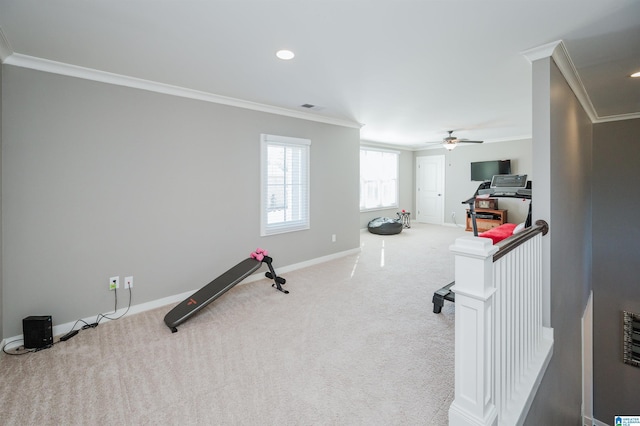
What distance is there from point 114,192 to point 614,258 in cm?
717

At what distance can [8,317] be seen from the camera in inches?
97.6

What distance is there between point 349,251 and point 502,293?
3.87 meters

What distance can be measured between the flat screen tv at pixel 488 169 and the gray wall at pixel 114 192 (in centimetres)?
613

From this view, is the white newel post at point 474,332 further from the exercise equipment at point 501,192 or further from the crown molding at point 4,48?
the crown molding at point 4,48

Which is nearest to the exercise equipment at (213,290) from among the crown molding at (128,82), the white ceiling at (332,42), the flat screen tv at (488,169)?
the crown molding at (128,82)

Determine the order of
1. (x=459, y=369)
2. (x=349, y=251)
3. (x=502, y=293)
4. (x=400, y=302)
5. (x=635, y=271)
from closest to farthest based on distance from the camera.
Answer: (x=459, y=369) < (x=502, y=293) < (x=400, y=302) < (x=635, y=271) < (x=349, y=251)

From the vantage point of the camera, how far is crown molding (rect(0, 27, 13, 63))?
85.4 inches

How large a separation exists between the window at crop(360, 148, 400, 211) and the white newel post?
6388 millimetres

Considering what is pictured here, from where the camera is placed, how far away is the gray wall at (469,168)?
7426 millimetres

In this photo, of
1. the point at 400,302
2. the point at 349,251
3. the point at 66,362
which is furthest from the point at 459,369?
the point at 349,251

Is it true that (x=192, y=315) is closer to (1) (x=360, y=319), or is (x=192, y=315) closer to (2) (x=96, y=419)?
(2) (x=96, y=419)

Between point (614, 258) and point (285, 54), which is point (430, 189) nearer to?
point (614, 258)

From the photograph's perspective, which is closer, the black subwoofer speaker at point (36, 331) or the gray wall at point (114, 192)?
the black subwoofer speaker at point (36, 331)

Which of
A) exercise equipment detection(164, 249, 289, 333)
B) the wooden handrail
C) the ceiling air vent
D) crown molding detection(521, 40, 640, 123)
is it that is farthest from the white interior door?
the wooden handrail
